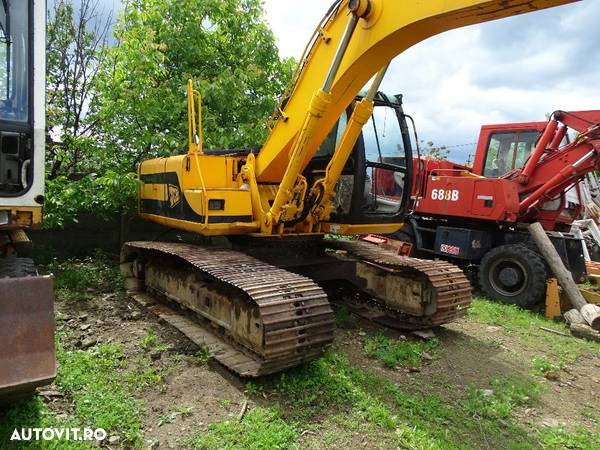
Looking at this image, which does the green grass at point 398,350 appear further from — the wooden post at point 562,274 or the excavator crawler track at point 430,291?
the wooden post at point 562,274

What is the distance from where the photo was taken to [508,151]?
325 inches

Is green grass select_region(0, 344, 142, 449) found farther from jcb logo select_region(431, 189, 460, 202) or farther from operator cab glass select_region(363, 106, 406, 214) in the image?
jcb logo select_region(431, 189, 460, 202)

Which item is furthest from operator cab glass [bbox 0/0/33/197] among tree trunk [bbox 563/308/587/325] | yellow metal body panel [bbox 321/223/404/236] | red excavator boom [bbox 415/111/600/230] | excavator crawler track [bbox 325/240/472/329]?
tree trunk [bbox 563/308/587/325]

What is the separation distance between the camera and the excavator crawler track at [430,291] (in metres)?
4.74

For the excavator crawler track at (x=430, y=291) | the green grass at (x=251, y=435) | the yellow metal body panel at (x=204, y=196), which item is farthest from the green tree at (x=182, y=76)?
the green grass at (x=251, y=435)

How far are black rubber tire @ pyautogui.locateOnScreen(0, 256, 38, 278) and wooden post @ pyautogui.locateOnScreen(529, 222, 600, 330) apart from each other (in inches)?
226

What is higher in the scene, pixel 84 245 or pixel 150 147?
pixel 150 147

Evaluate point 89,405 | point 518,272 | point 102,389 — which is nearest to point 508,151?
point 518,272

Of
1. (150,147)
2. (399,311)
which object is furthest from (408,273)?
(150,147)

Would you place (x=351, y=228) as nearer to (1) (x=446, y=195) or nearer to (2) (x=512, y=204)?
(2) (x=512, y=204)

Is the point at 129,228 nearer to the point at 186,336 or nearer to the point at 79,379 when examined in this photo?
the point at 186,336

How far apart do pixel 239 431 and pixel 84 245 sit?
520 centimetres

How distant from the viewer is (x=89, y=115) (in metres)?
7.26

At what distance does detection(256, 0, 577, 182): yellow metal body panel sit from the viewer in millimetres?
2809
